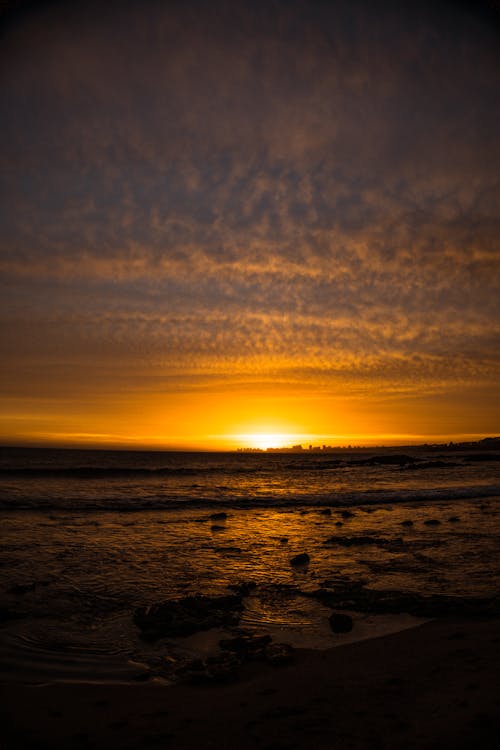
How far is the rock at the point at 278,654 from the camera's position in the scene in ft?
19.9

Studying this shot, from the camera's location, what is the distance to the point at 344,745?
3980mm

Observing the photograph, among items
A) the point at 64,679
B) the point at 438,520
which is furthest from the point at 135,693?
the point at 438,520

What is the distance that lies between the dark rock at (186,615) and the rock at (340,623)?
1.70 m

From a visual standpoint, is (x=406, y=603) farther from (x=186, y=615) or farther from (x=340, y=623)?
(x=186, y=615)

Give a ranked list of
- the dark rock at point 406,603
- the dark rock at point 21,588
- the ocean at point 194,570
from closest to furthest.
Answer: the ocean at point 194,570 < the dark rock at point 406,603 < the dark rock at point 21,588

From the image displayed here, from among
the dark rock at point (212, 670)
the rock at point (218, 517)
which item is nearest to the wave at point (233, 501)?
the rock at point (218, 517)

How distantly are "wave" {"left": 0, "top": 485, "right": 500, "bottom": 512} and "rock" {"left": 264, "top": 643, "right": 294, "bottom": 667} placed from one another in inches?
706

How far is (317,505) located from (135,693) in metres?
22.2

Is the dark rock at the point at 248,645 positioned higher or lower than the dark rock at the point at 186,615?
higher

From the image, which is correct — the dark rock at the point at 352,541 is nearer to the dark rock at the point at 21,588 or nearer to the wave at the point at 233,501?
the dark rock at the point at 21,588

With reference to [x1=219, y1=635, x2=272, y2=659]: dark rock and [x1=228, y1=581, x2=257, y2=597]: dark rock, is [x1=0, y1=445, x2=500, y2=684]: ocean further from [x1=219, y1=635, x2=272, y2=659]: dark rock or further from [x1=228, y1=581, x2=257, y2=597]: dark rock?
[x1=219, y1=635, x2=272, y2=659]: dark rock

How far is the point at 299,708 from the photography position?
475 centimetres

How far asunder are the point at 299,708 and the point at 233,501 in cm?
2331

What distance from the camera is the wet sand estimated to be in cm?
412
